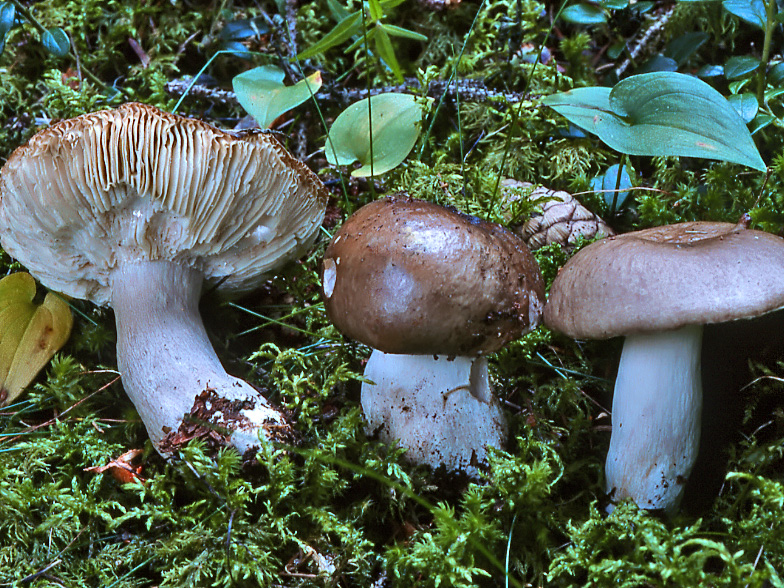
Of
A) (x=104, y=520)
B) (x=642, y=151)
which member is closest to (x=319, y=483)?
(x=104, y=520)

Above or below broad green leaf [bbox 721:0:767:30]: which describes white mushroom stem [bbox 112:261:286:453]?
below

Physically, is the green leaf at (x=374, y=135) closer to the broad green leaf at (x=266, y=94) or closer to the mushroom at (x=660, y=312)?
the broad green leaf at (x=266, y=94)

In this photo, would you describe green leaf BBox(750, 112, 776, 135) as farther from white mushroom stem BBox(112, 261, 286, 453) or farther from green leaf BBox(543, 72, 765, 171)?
white mushroom stem BBox(112, 261, 286, 453)

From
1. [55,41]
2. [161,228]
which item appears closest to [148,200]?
[161,228]

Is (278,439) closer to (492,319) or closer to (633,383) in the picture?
(492,319)

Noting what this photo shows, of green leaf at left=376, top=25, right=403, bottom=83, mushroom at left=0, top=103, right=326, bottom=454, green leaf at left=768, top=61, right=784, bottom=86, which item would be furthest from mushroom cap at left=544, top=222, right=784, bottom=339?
mushroom at left=0, top=103, right=326, bottom=454
